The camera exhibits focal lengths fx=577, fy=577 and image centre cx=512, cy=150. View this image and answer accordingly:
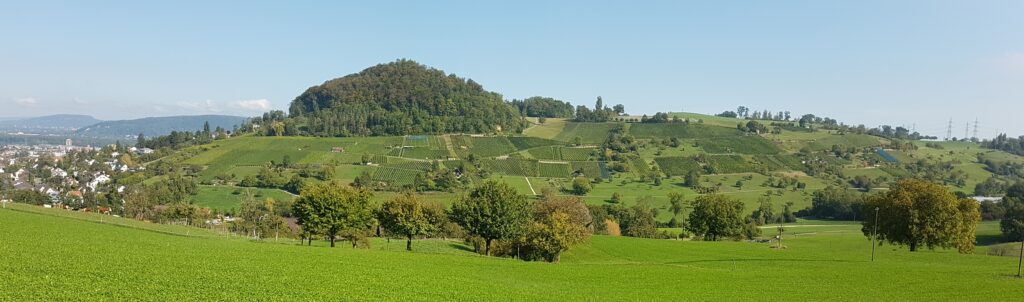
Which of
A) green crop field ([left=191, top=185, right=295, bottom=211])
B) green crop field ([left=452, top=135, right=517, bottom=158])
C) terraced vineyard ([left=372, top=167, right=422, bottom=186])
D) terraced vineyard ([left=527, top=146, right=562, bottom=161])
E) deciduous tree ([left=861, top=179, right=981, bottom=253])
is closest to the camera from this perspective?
deciduous tree ([left=861, top=179, right=981, bottom=253])

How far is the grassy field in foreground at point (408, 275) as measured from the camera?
86.3 feet

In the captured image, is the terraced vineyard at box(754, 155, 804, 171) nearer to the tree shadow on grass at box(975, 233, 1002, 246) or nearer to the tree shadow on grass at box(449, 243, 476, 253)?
the tree shadow on grass at box(975, 233, 1002, 246)

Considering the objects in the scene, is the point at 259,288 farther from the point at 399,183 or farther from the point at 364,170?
the point at 364,170

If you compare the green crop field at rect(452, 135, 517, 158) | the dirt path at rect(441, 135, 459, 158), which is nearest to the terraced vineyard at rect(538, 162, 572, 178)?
the green crop field at rect(452, 135, 517, 158)

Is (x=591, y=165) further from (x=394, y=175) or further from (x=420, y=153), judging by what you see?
(x=394, y=175)

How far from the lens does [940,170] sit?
181250 millimetres

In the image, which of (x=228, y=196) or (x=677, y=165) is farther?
(x=677, y=165)

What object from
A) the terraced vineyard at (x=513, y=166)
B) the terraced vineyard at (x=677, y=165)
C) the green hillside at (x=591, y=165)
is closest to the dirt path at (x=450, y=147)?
the green hillside at (x=591, y=165)

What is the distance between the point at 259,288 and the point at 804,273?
135 ft

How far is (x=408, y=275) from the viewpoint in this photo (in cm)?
3622

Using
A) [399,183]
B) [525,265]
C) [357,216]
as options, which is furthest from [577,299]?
[399,183]

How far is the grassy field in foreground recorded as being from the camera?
2631cm

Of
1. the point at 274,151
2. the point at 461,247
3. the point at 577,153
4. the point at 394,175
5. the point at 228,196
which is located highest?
the point at 577,153

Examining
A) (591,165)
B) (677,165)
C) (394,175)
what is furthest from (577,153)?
(394,175)
